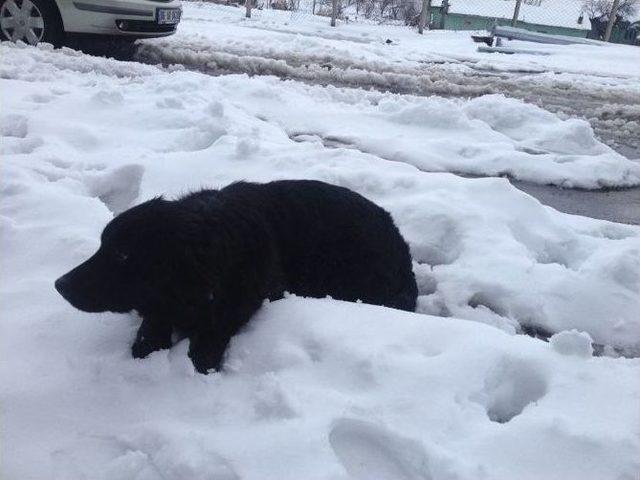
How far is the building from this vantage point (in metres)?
36.7

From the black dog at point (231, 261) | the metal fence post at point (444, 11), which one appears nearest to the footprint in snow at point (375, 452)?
the black dog at point (231, 261)

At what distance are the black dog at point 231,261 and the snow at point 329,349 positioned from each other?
0.42 feet

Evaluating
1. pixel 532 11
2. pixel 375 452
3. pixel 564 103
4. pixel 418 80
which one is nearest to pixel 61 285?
pixel 375 452

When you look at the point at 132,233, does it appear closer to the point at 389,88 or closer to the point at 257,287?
the point at 257,287

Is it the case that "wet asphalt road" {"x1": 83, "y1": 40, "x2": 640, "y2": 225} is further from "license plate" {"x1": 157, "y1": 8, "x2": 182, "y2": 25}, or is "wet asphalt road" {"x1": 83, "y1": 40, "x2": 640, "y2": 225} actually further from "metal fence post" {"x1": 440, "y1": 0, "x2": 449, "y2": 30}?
"metal fence post" {"x1": 440, "y1": 0, "x2": 449, "y2": 30}

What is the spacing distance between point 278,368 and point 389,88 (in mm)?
6835

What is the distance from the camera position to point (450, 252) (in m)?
3.38

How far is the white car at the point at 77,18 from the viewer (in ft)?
23.6

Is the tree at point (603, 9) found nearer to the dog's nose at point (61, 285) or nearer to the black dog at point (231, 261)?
the black dog at point (231, 261)

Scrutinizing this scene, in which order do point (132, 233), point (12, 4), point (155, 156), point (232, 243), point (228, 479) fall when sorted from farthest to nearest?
1. point (12, 4)
2. point (155, 156)
3. point (232, 243)
4. point (132, 233)
5. point (228, 479)

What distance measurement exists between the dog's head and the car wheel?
6.66m

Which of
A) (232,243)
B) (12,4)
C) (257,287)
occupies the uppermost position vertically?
(12,4)

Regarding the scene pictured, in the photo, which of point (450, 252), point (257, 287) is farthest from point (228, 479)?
point (450, 252)

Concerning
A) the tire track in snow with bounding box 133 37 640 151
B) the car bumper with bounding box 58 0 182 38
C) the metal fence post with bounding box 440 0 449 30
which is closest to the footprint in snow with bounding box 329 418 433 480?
the tire track in snow with bounding box 133 37 640 151
